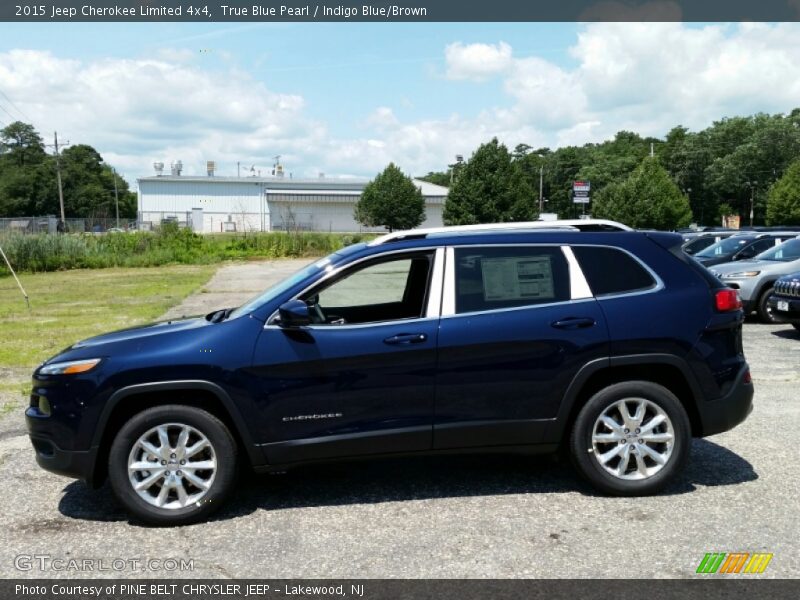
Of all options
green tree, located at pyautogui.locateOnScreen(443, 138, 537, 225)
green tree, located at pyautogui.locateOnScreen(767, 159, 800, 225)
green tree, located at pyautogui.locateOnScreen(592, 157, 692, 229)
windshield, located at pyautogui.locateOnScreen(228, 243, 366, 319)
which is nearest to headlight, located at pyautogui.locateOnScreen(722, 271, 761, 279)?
windshield, located at pyautogui.locateOnScreen(228, 243, 366, 319)

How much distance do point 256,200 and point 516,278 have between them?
96.8 m

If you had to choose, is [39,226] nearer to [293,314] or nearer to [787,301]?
[787,301]

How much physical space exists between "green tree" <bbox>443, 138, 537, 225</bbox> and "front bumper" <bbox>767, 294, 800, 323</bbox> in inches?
1946

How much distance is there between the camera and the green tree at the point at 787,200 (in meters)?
71.9

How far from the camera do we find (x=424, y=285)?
5.34 metres

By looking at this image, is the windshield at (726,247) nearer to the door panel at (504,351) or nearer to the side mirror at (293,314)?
the door panel at (504,351)

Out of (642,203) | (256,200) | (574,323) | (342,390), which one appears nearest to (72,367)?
(342,390)

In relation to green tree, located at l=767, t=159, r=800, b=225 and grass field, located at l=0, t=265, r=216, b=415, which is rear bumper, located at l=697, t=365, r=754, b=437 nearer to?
grass field, located at l=0, t=265, r=216, b=415

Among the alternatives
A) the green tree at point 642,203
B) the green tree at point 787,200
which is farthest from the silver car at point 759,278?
the green tree at point 787,200

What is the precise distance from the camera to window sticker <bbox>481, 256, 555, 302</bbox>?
16.7 feet

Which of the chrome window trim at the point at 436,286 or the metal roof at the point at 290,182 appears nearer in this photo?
the chrome window trim at the point at 436,286

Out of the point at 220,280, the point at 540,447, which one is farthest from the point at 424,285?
the point at 220,280

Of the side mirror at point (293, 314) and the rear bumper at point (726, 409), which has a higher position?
the side mirror at point (293, 314)

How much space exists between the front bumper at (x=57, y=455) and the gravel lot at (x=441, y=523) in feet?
1.13
